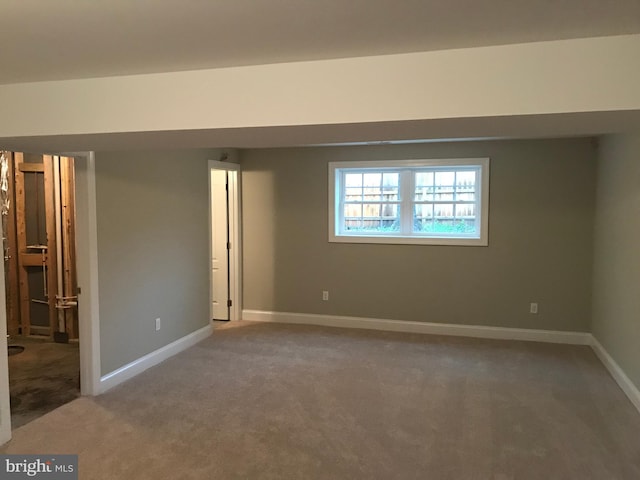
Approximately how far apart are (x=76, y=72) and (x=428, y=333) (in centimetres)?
471

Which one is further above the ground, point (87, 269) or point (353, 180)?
point (353, 180)

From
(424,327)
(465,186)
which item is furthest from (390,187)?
(424,327)

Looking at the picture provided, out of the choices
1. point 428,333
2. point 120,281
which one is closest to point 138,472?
point 120,281

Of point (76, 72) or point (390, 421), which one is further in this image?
point (390, 421)

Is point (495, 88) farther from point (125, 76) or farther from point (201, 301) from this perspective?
point (201, 301)

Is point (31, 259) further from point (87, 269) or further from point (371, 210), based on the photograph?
point (371, 210)

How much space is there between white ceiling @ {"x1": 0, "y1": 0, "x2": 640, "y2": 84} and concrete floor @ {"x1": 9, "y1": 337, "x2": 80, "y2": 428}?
9.15 feet

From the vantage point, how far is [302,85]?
6.84ft

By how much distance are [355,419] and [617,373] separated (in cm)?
243

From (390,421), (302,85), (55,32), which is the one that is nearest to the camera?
(55,32)

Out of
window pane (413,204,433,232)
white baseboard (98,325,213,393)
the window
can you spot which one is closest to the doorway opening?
white baseboard (98,325,213,393)

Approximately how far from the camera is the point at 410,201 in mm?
5984

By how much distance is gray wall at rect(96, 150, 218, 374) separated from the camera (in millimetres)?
4105

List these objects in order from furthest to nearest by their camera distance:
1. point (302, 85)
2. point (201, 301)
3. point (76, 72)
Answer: point (201, 301) → point (76, 72) → point (302, 85)
